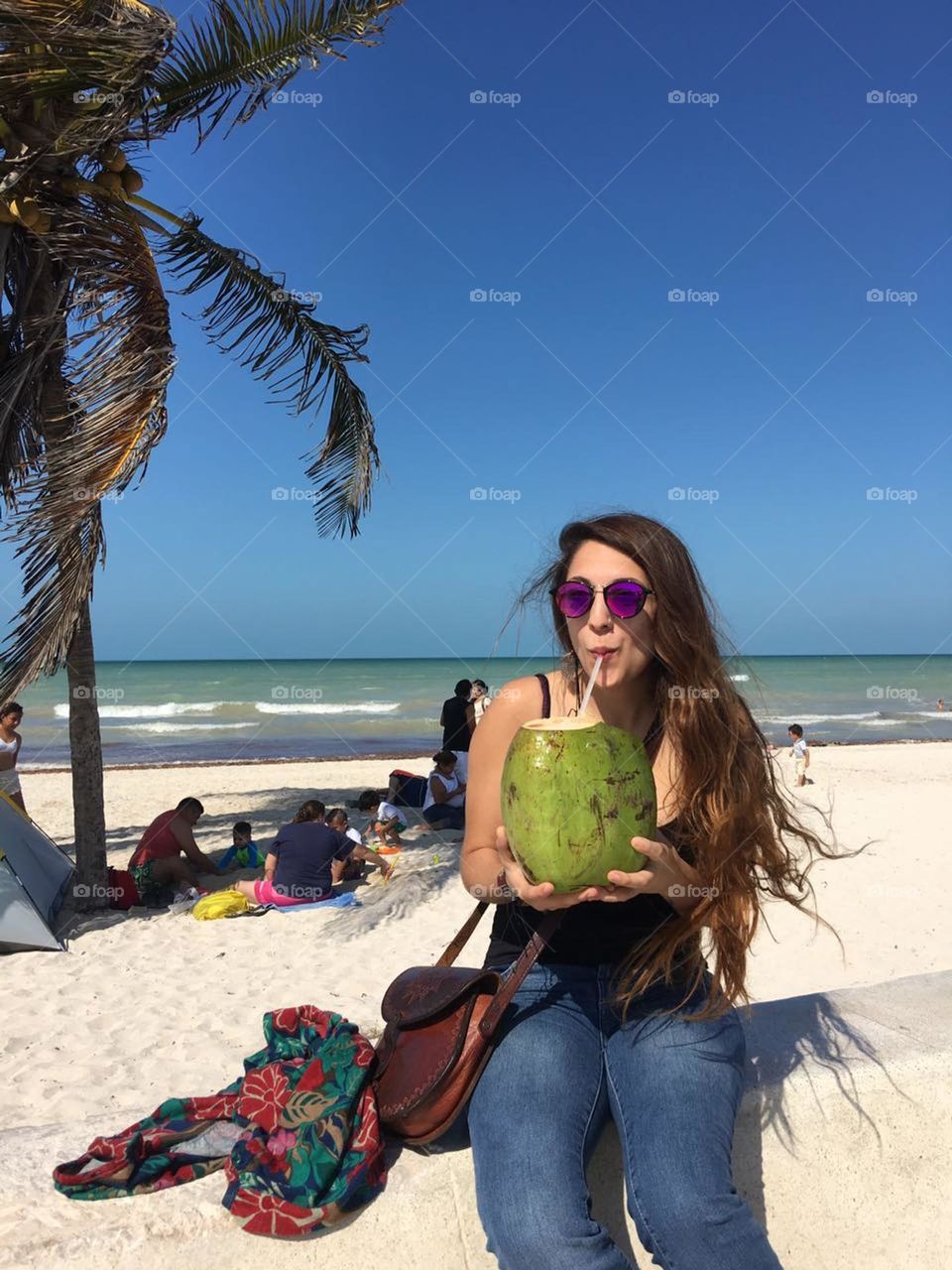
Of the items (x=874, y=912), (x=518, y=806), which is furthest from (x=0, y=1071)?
(x=874, y=912)

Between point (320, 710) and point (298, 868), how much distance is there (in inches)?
1240

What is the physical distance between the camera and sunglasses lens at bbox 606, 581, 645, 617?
2.19 meters

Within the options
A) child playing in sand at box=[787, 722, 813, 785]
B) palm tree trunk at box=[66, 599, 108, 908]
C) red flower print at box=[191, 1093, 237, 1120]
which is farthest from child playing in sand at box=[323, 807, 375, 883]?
child playing in sand at box=[787, 722, 813, 785]

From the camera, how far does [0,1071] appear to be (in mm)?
4789

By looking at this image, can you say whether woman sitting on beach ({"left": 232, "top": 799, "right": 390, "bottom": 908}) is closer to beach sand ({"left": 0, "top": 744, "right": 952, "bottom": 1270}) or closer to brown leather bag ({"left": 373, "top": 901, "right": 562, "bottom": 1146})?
beach sand ({"left": 0, "top": 744, "right": 952, "bottom": 1270})

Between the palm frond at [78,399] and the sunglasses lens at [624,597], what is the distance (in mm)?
4741

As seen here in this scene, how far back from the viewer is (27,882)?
691 cm

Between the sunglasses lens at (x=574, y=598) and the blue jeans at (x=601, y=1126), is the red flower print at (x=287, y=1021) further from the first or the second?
the sunglasses lens at (x=574, y=598)

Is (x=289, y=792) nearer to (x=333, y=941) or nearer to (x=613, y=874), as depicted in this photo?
(x=333, y=941)

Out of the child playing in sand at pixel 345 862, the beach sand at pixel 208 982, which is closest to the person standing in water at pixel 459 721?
the beach sand at pixel 208 982

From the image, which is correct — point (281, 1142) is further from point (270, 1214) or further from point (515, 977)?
point (515, 977)

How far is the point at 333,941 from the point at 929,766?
14.7 meters

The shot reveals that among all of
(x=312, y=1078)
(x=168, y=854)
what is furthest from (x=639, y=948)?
(x=168, y=854)

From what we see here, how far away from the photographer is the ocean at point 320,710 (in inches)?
1069
